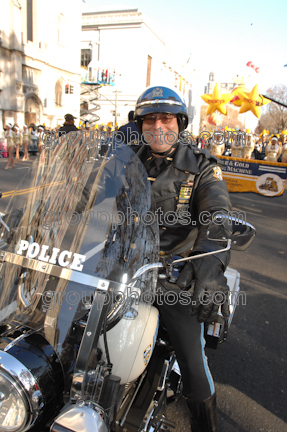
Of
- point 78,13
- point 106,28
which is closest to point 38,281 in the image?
point 78,13

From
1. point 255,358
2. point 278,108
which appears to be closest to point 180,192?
point 255,358

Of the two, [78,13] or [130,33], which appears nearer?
[78,13]

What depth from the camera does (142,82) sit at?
145 feet

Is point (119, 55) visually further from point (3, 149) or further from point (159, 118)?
point (159, 118)

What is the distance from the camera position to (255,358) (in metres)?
2.80

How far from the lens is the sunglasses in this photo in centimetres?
204

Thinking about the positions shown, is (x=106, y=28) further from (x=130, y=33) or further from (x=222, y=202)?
(x=222, y=202)

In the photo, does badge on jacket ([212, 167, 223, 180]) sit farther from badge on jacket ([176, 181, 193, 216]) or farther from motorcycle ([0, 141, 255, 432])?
motorcycle ([0, 141, 255, 432])

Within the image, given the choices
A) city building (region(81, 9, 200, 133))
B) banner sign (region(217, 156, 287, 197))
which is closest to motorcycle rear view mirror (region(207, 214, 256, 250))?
banner sign (region(217, 156, 287, 197))

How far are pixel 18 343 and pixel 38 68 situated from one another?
97.6 feet

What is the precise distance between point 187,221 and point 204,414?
105 cm

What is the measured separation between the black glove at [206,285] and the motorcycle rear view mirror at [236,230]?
172mm

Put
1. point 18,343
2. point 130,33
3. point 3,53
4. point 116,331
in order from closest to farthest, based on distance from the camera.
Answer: point 18,343 → point 116,331 → point 3,53 → point 130,33

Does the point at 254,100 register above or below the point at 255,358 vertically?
above
